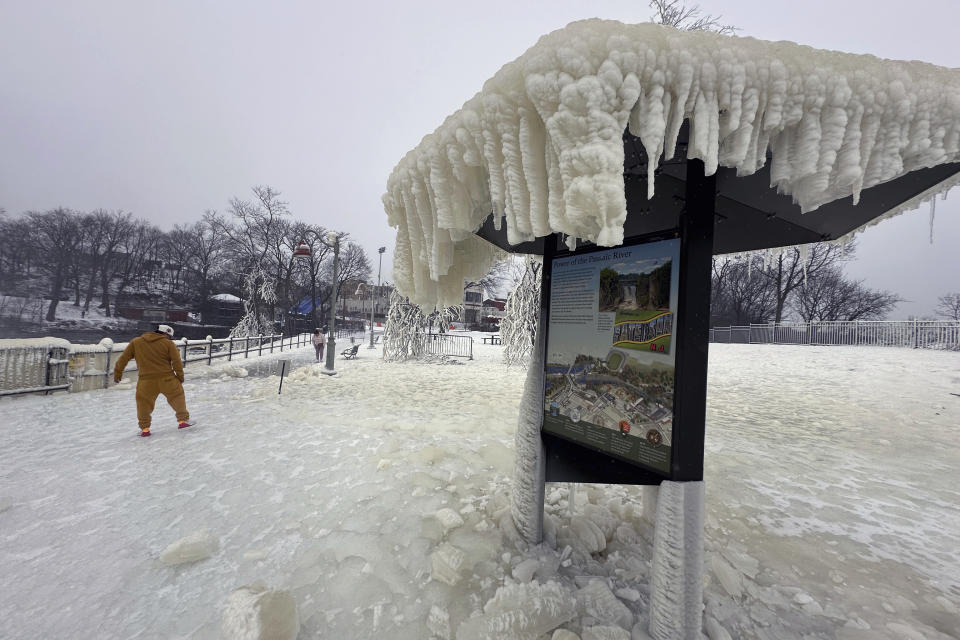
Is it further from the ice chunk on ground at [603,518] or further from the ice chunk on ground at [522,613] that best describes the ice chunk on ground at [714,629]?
the ice chunk on ground at [603,518]

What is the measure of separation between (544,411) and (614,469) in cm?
63

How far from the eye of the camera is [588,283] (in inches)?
91.7

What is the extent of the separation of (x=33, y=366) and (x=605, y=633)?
10.7m

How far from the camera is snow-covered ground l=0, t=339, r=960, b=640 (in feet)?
6.49

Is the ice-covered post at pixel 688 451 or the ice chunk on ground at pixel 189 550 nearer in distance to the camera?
the ice-covered post at pixel 688 451

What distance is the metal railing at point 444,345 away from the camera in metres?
15.5

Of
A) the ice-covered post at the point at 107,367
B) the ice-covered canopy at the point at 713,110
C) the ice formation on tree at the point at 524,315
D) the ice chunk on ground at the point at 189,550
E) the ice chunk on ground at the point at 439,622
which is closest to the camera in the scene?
the ice-covered canopy at the point at 713,110

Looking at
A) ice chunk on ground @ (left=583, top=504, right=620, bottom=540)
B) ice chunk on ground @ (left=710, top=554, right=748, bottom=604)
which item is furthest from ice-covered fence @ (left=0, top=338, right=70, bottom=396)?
ice chunk on ground @ (left=710, top=554, right=748, bottom=604)

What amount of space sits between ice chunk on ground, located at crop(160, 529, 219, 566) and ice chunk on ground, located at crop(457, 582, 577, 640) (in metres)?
1.96

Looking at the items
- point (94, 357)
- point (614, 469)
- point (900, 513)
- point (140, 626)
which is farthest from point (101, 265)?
point (900, 513)

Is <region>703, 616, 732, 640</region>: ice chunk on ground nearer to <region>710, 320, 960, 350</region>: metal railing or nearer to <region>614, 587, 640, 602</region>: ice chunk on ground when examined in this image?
<region>614, 587, 640, 602</region>: ice chunk on ground


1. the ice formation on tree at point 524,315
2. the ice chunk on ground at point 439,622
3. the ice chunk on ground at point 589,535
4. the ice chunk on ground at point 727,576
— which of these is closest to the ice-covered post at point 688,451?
the ice chunk on ground at point 727,576

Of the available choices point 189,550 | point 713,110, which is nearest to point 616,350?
point 713,110

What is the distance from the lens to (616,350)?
2133mm
